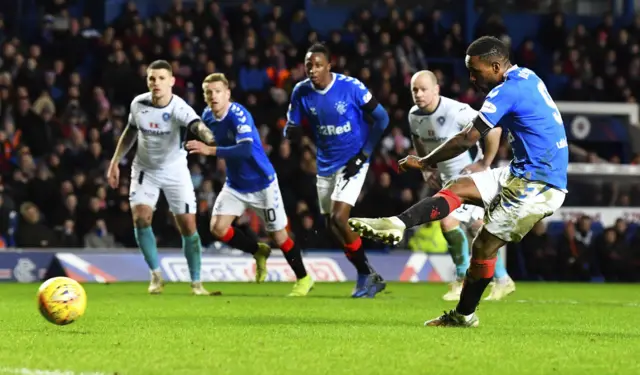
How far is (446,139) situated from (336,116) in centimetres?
123

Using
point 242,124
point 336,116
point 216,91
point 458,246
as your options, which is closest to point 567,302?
point 458,246

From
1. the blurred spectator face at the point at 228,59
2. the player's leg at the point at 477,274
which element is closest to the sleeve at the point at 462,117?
the player's leg at the point at 477,274

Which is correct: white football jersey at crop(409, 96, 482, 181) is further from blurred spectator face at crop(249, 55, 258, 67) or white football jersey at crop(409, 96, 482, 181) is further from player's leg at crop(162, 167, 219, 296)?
blurred spectator face at crop(249, 55, 258, 67)

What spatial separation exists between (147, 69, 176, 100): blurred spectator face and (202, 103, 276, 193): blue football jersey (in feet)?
2.00

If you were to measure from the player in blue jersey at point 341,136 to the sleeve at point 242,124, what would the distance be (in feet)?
1.76

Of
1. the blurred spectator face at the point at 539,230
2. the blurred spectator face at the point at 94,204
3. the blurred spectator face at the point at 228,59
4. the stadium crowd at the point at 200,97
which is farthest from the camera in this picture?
the blurred spectator face at the point at 228,59

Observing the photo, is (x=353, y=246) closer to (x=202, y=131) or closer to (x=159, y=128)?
(x=202, y=131)

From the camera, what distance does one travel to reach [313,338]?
7.80 meters

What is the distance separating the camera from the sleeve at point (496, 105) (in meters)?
8.10

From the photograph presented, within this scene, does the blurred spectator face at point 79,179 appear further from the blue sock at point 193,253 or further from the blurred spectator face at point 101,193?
the blue sock at point 193,253

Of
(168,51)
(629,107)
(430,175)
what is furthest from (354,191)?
(629,107)

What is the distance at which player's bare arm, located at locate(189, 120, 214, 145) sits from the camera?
12723 millimetres

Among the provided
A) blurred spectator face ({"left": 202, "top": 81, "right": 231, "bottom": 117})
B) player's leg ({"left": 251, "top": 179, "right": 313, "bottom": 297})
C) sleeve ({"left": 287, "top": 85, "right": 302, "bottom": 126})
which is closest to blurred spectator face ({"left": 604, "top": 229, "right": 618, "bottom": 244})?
player's leg ({"left": 251, "top": 179, "right": 313, "bottom": 297})

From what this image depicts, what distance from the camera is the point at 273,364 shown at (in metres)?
6.33
